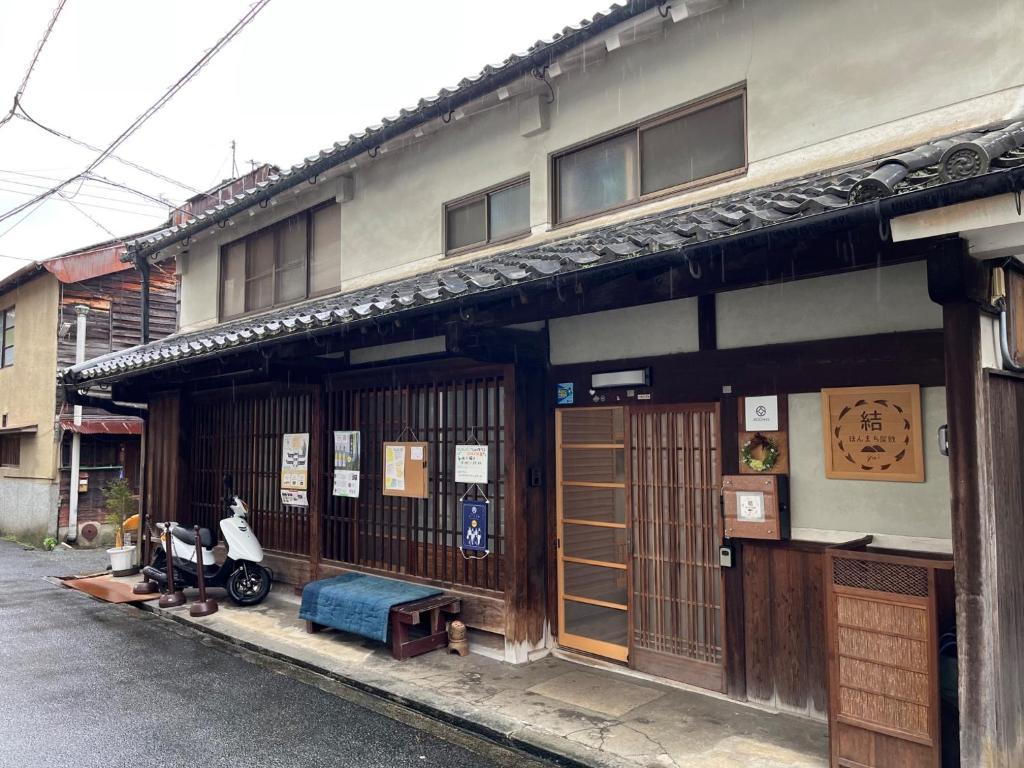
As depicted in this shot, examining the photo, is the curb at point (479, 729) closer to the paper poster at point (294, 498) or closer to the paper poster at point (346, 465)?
the paper poster at point (346, 465)

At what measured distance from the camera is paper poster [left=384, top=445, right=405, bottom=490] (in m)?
8.12

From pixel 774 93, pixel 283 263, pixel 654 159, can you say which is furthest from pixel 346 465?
pixel 774 93

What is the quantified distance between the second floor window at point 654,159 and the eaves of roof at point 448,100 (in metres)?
0.88

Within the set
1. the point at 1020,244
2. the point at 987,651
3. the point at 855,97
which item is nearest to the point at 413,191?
the point at 855,97

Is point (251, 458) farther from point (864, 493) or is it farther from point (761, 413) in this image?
point (864, 493)

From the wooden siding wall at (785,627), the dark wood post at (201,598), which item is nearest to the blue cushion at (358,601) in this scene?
the dark wood post at (201,598)

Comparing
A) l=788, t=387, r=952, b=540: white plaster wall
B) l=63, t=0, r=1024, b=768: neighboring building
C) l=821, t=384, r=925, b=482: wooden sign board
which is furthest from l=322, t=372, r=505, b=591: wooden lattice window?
l=821, t=384, r=925, b=482: wooden sign board

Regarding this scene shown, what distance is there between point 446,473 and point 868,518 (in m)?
4.27

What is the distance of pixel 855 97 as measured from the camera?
5328 millimetres

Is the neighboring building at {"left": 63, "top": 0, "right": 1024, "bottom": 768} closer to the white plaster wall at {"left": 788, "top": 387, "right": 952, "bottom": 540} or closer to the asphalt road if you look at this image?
the white plaster wall at {"left": 788, "top": 387, "right": 952, "bottom": 540}

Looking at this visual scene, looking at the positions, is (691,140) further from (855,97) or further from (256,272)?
(256,272)

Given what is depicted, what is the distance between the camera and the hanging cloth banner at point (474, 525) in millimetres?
7203

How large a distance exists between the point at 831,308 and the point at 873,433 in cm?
94

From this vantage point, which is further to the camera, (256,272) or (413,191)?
(256,272)
